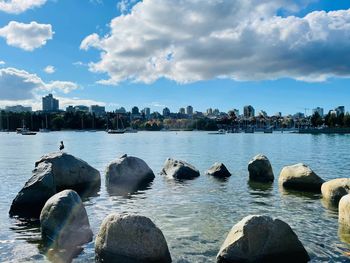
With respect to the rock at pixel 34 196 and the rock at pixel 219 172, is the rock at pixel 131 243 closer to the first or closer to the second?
the rock at pixel 34 196

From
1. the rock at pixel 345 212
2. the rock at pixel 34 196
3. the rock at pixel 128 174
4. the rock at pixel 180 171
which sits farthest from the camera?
the rock at pixel 180 171

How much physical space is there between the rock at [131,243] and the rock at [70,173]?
1553 cm

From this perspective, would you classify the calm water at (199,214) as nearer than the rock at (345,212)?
Yes

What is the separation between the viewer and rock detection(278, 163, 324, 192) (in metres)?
30.2

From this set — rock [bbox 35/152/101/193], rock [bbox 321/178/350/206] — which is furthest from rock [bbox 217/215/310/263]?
rock [bbox 35/152/101/193]

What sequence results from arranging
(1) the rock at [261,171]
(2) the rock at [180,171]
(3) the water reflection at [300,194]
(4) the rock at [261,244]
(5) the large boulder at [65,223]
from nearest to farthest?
(4) the rock at [261,244], (5) the large boulder at [65,223], (3) the water reflection at [300,194], (1) the rock at [261,171], (2) the rock at [180,171]

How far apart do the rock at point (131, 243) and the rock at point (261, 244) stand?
2.21 metres

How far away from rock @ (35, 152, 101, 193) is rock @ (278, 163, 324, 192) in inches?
568

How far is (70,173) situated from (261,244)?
19.3 m

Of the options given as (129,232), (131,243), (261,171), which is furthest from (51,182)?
(261,171)

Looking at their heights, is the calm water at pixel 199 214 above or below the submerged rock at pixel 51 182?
below

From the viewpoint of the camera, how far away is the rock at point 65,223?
17031mm

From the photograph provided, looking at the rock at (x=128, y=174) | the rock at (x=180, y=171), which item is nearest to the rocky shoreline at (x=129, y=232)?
the rock at (x=128, y=174)

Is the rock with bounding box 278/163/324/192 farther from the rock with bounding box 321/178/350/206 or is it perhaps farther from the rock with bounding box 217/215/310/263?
the rock with bounding box 217/215/310/263
